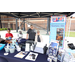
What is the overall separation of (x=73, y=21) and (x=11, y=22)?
16559 millimetres

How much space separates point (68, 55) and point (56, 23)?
239 cm
